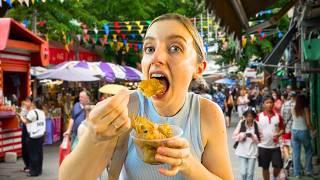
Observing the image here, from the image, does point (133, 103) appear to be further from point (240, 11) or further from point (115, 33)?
point (115, 33)

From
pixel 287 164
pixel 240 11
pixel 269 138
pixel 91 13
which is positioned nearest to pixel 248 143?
pixel 269 138

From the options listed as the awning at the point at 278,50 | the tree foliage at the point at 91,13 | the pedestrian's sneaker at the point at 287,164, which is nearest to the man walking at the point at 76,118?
the awning at the point at 278,50

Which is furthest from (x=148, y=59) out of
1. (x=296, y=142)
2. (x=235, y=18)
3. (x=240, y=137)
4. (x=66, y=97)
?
(x=66, y=97)

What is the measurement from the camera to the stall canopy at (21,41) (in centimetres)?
1181

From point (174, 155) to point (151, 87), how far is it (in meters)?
0.37

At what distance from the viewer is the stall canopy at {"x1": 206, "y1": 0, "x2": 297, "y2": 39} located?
15.9ft

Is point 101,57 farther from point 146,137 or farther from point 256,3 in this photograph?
point 146,137

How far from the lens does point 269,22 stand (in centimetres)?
590

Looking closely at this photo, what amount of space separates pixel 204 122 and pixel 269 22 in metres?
3.99

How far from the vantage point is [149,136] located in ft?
5.92

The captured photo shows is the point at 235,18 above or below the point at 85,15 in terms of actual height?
below

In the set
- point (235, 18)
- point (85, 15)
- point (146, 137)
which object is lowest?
point (146, 137)

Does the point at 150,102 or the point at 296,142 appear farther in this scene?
the point at 296,142

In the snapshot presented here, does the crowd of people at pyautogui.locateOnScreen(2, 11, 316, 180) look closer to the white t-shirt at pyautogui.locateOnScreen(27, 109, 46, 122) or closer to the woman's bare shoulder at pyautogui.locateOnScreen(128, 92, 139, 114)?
the woman's bare shoulder at pyautogui.locateOnScreen(128, 92, 139, 114)
